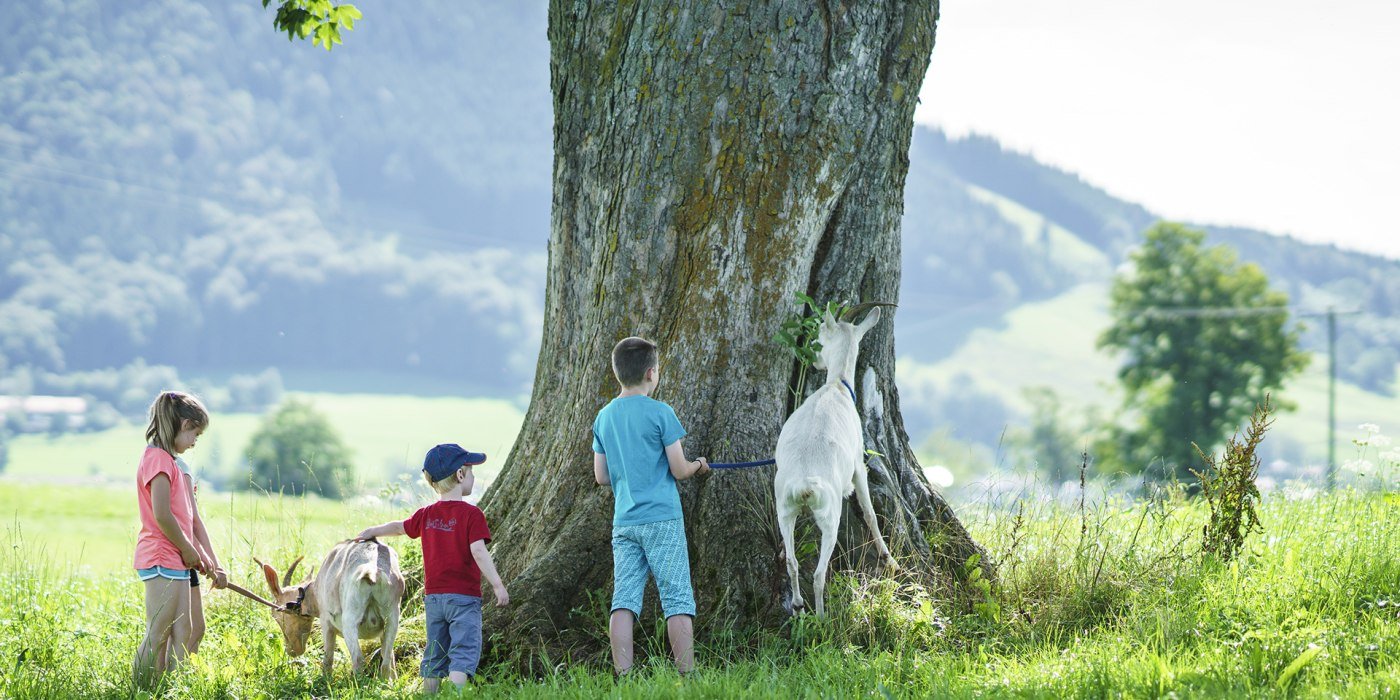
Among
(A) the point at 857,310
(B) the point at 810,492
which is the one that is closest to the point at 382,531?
(B) the point at 810,492

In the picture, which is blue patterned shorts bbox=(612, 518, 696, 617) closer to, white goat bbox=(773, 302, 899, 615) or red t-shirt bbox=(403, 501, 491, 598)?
white goat bbox=(773, 302, 899, 615)

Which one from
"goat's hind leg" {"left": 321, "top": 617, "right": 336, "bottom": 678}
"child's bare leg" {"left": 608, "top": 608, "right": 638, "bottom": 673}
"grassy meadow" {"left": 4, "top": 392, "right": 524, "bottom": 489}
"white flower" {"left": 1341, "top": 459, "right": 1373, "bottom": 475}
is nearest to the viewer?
"child's bare leg" {"left": 608, "top": 608, "right": 638, "bottom": 673}

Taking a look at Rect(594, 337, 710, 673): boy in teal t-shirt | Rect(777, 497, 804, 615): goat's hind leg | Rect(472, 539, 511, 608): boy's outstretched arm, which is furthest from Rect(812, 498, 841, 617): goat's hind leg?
Rect(472, 539, 511, 608): boy's outstretched arm

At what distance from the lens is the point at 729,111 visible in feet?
21.4

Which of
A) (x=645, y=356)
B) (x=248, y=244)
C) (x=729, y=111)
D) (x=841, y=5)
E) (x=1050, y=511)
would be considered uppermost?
(x=248, y=244)

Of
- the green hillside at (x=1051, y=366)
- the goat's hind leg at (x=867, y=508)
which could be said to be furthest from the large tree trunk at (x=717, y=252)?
the green hillside at (x=1051, y=366)

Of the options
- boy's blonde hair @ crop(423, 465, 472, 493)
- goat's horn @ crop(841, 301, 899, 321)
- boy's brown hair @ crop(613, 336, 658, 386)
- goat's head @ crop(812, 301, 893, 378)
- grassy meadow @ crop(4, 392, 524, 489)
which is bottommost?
grassy meadow @ crop(4, 392, 524, 489)

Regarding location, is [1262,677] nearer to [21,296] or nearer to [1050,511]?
[1050,511]

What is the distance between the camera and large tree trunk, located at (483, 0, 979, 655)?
6262 mm

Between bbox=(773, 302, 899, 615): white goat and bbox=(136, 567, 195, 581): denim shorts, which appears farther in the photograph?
bbox=(136, 567, 195, 581): denim shorts

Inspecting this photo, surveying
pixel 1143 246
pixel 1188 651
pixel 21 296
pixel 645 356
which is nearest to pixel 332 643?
pixel 645 356

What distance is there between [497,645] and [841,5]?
439 centimetres

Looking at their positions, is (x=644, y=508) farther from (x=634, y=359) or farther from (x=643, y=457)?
(x=634, y=359)

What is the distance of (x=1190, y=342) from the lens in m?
54.0
